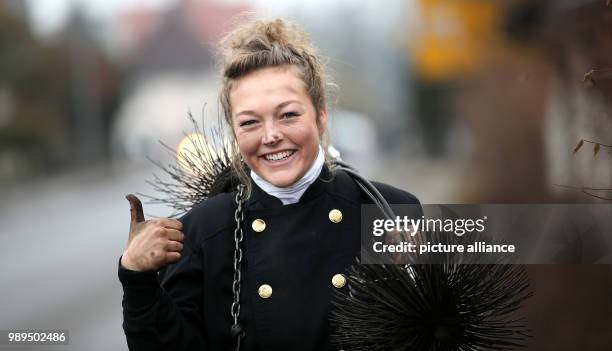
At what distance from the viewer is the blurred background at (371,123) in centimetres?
500

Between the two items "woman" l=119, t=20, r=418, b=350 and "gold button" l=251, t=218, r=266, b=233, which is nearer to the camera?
"woman" l=119, t=20, r=418, b=350

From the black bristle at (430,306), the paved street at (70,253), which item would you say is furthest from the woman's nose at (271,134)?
the paved street at (70,253)

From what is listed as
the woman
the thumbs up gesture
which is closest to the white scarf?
the woman

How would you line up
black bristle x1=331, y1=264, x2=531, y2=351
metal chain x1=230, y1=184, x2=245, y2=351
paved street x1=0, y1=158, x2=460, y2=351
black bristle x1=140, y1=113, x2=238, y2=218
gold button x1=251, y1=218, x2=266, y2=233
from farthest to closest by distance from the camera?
paved street x1=0, y1=158, x2=460, y2=351 → black bristle x1=140, y1=113, x2=238, y2=218 → gold button x1=251, y1=218, x2=266, y2=233 → metal chain x1=230, y1=184, x2=245, y2=351 → black bristle x1=331, y1=264, x2=531, y2=351

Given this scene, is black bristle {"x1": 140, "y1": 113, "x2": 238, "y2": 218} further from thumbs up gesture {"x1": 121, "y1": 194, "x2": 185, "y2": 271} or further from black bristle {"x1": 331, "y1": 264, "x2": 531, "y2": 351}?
black bristle {"x1": 331, "y1": 264, "x2": 531, "y2": 351}

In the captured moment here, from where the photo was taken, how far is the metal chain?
2.88 m

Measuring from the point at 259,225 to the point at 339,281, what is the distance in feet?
1.19

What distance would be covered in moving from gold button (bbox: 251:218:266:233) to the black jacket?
0.01 meters

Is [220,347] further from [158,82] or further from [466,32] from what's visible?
[158,82]

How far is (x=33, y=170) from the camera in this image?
1480 inches

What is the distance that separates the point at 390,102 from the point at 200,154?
47.1 m

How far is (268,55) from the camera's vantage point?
9.72ft

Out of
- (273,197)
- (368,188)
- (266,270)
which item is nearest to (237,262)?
(266,270)

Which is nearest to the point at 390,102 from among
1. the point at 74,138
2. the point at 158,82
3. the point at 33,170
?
the point at 74,138
